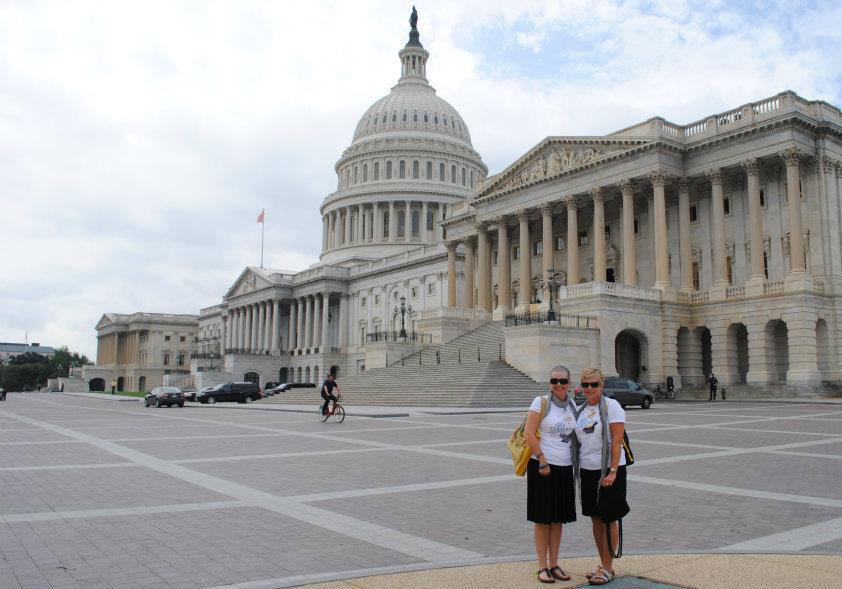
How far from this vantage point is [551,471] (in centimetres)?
693

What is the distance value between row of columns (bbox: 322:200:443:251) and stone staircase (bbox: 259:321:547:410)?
219 ft

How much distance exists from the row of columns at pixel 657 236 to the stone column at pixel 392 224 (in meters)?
55.7

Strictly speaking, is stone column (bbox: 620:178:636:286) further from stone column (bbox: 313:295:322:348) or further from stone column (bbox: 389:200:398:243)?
stone column (bbox: 389:200:398:243)

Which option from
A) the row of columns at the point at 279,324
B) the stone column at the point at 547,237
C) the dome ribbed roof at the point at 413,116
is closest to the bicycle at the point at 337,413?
the stone column at the point at 547,237

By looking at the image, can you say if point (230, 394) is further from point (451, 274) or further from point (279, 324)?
point (279, 324)

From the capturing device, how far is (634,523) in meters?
9.66

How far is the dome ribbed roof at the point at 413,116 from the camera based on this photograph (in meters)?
130

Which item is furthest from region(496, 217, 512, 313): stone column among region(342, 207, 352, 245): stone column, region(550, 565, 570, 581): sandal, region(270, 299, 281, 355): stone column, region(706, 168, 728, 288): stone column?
region(342, 207, 352, 245): stone column

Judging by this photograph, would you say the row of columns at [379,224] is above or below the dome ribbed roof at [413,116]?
below

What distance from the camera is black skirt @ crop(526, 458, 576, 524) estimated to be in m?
6.82

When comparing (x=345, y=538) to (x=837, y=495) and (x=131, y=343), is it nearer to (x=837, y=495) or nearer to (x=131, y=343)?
(x=837, y=495)

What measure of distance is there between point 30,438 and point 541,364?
95.1 ft

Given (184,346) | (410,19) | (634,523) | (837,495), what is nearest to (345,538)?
(634,523)

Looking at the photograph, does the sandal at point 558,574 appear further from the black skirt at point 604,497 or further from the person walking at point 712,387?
the person walking at point 712,387
